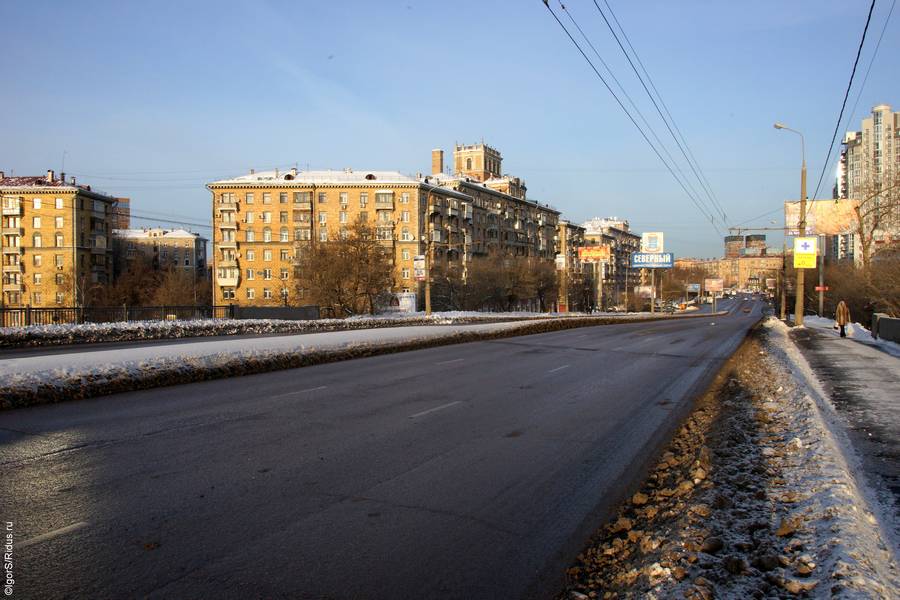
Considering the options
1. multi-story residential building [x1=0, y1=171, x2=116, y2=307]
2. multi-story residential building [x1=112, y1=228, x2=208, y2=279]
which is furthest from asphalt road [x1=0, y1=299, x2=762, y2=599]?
multi-story residential building [x1=112, y1=228, x2=208, y2=279]

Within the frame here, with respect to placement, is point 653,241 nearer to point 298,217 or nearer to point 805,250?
point 805,250

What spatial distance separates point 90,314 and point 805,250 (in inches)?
1433

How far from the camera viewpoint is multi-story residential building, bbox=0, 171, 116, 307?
84.9 metres

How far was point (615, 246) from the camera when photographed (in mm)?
170375

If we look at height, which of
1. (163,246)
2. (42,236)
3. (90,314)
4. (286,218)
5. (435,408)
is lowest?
(435,408)

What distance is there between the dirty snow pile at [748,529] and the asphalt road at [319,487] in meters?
0.32

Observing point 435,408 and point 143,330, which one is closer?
point 435,408

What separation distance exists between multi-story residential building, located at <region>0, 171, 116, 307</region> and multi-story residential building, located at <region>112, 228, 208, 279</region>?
34.9 meters

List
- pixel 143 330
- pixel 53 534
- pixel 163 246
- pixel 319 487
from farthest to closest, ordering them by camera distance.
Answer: pixel 163 246
pixel 143 330
pixel 319 487
pixel 53 534

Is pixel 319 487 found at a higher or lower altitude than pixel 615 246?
lower

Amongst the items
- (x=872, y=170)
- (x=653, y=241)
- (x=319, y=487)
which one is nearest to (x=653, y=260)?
(x=653, y=241)

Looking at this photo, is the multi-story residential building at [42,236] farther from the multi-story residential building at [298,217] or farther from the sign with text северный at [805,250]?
the sign with text северный at [805,250]

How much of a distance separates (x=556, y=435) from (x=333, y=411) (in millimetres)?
3645

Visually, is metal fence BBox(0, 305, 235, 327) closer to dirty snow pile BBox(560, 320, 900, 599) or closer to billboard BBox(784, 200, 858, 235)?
dirty snow pile BBox(560, 320, 900, 599)
